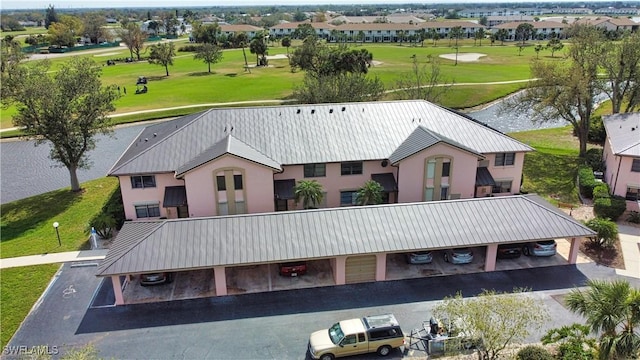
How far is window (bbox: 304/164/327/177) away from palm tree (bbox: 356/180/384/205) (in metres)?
4.02

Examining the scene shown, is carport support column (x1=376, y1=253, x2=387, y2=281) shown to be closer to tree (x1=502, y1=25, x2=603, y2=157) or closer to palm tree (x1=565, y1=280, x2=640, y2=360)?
palm tree (x1=565, y1=280, x2=640, y2=360)

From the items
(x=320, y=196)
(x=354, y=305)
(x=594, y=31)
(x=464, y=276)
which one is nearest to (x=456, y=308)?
(x=354, y=305)

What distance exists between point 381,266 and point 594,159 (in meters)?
35.1

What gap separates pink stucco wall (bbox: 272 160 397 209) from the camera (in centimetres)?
4159

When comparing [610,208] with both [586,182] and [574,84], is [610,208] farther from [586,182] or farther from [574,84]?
[574,84]

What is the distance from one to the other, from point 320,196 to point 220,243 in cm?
1011

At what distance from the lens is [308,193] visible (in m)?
38.4

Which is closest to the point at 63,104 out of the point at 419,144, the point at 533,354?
the point at 419,144

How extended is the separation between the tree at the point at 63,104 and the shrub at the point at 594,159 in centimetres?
5292

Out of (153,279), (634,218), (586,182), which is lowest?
(634,218)

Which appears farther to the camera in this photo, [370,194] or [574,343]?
[370,194]

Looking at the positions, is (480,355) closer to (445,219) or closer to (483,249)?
(445,219)

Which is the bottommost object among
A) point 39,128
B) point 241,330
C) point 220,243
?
point 241,330

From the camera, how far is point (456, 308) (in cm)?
2323
